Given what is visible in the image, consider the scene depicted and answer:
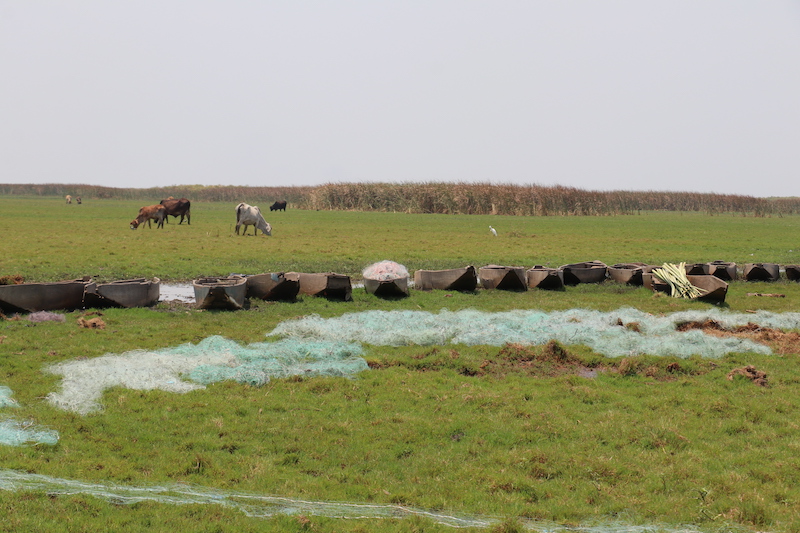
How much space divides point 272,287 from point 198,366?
5568mm

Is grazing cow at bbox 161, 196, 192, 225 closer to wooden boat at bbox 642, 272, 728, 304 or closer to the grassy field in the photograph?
the grassy field

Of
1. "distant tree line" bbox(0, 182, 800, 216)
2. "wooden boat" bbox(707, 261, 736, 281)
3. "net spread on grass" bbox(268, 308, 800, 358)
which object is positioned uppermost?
"distant tree line" bbox(0, 182, 800, 216)

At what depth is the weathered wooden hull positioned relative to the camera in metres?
14.8

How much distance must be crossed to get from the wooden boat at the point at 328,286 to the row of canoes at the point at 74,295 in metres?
3.12

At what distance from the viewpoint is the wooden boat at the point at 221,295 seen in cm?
1289

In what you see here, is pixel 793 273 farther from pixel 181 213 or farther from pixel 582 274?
pixel 181 213

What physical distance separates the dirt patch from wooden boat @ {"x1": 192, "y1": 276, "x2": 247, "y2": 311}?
831 cm

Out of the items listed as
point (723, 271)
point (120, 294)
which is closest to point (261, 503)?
point (120, 294)

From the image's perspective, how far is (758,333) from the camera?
10984 mm

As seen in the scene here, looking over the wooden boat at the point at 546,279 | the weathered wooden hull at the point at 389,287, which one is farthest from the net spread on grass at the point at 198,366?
the wooden boat at the point at 546,279

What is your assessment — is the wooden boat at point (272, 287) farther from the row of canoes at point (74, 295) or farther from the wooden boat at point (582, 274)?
the wooden boat at point (582, 274)

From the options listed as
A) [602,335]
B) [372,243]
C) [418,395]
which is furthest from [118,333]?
[372,243]

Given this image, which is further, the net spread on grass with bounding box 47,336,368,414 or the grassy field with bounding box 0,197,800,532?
the net spread on grass with bounding box 47,336,368,414

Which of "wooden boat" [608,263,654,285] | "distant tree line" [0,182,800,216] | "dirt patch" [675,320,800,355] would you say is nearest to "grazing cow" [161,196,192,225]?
"distant tree line" [0,182,800,216]
